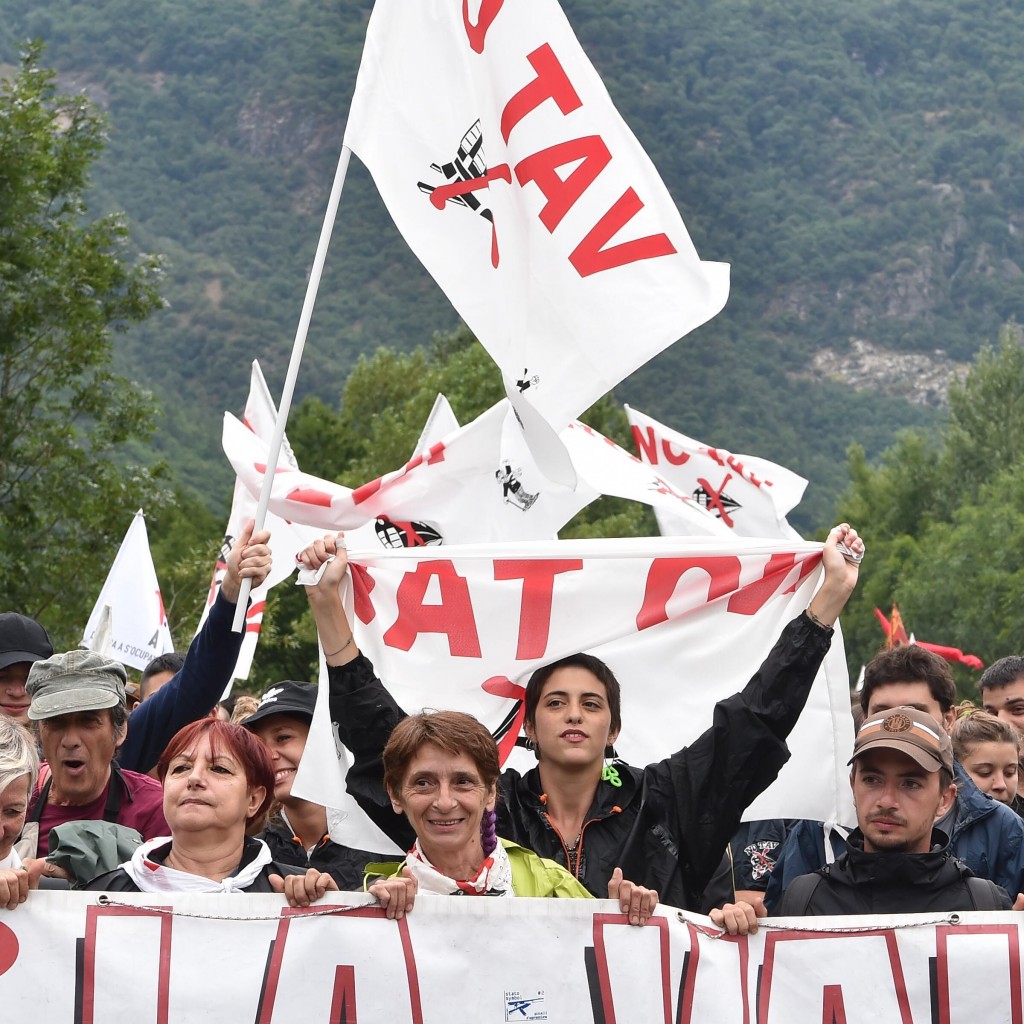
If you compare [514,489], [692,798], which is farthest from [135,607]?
[692,798]

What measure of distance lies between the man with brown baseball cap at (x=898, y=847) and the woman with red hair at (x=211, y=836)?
1295 millimetres

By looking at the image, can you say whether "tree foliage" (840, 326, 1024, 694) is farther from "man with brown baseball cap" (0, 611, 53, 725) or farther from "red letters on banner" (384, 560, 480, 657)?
"red letters on banner" (384, 560, 480, 657)

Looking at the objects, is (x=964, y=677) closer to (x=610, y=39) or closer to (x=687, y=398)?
(x=687, y=398)

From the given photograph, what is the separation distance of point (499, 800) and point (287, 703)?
1.31m

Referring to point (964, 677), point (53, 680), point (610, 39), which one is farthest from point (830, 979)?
point (610, 39)

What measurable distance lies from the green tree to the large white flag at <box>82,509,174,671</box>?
595 cm

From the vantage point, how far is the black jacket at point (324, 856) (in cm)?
529

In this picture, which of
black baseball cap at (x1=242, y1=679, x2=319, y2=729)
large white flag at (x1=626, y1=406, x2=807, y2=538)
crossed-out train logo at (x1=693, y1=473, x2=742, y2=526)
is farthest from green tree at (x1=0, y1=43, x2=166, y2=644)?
black baseball cap at (x1=242, y1=679, x2=319, y2=729)

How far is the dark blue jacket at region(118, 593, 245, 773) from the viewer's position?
5504 mm

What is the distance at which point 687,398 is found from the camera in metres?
100

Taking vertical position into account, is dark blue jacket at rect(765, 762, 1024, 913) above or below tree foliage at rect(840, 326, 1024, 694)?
below

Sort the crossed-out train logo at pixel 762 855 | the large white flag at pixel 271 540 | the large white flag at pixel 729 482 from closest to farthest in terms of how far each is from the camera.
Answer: the crossed-out train logo at pixel 762 855 → the large white flag at pixel 271 540 → the large white flag at pixel 729 482

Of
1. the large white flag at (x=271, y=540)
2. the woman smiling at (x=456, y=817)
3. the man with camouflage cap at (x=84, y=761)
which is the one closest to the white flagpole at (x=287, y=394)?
the man with camouflage cap at (x=84, y=761)

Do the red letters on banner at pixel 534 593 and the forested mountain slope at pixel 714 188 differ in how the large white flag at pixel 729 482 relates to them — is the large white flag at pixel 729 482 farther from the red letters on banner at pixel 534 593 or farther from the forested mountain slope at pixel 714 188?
the forested mountain slope at pixel 714 188
